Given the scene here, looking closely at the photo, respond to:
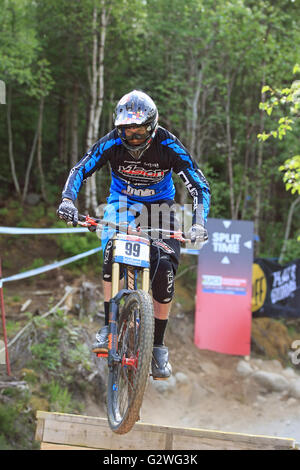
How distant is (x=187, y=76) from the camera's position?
58.7 feet

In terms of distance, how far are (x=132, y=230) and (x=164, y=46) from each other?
14870mm

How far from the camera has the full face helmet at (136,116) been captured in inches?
160

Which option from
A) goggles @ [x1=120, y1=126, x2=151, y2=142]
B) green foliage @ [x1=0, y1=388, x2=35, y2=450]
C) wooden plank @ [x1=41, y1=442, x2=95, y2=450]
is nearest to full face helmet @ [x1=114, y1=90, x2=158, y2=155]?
goggles @ [x1=120, y1=126, x2=151, y2=142]

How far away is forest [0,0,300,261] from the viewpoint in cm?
1596

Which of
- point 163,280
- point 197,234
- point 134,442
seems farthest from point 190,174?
point 134,442

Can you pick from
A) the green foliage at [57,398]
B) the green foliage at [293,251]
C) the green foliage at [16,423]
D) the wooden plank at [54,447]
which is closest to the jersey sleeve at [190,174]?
the wooden plank at [54,447]

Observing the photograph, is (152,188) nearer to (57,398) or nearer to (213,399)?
(57,398)

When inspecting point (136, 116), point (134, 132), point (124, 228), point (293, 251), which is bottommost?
point (293, 251)

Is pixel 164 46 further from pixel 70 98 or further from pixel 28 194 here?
pixel 28 194

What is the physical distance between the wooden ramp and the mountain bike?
181cm

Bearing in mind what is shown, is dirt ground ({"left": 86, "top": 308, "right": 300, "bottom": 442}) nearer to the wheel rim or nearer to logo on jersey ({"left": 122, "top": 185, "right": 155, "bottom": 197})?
the wheel rim

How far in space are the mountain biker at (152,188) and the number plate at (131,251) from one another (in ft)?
0.72

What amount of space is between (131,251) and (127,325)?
0.58 m
